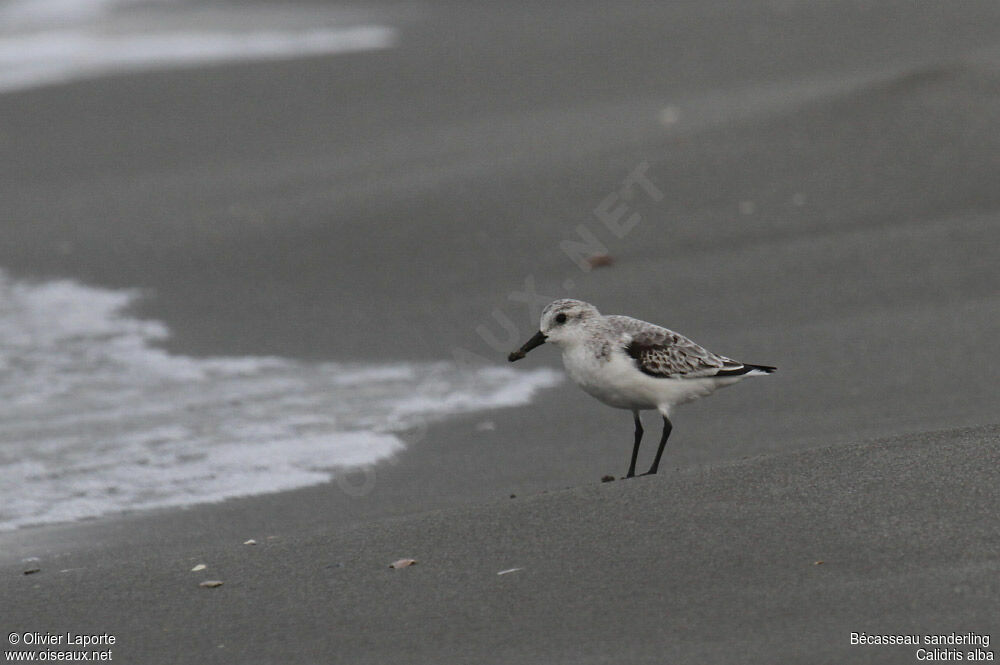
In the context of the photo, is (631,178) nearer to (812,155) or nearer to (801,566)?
Result: (812,155)

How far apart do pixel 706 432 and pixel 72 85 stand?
28.5 ft

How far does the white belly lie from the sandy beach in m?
0.39

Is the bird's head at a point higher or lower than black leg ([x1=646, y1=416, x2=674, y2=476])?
higher

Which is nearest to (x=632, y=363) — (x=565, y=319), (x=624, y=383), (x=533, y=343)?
(x=624, y=383)

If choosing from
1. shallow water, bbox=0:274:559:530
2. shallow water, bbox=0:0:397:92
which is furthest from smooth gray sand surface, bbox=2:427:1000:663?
shallow water, bbox=0:0:397:92

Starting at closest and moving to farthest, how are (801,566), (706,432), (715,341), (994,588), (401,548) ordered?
(994,588) → (801,566) → (401,548) → (706,432) → (715,341)

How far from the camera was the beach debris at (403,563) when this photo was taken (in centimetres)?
425

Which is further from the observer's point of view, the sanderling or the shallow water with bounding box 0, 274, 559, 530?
the shallow water with bounding box 0, 274, 559, 530

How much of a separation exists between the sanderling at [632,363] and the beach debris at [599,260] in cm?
295

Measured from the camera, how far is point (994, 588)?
349 cm

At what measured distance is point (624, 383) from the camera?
523cm

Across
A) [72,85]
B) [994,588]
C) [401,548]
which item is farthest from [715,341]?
[72,85]

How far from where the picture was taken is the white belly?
5223 mm

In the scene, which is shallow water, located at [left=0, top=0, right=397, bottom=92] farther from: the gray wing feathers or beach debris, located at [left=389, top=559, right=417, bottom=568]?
beach debris, located at [left=389, top=559, right=417, bottom=568]
